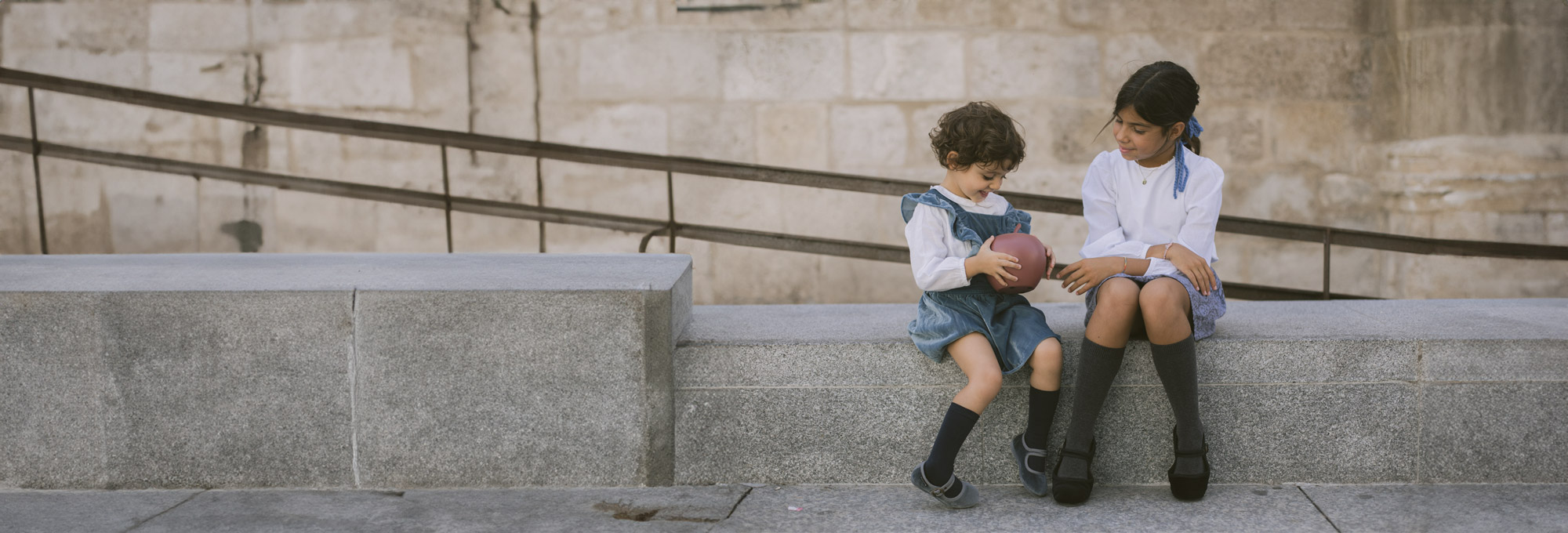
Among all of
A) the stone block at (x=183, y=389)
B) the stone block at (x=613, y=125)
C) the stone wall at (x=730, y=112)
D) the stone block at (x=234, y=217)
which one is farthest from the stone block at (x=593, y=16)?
the stone block at (x=183, y=389)

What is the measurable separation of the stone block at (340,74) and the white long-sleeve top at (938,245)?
15.4 ft

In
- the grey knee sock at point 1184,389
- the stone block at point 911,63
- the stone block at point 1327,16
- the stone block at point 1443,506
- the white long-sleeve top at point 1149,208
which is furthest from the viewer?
the stone block at point 911,63

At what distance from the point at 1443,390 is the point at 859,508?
4.93 feet

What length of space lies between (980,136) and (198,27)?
559 centimetres

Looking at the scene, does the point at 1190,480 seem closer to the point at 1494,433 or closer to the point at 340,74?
the point at 1494,433

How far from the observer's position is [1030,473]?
8.93 ft

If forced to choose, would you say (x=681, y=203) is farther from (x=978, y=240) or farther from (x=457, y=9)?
(x=978, y=240)

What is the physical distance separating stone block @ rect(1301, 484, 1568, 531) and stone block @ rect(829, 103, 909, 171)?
3932mm

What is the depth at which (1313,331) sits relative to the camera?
114 inches

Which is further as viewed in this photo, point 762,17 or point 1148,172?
point 762,17

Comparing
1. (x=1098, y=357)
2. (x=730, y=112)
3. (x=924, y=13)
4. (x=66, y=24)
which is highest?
(x=66, y=24)

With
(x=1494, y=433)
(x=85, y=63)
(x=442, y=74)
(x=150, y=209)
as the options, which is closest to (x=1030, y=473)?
(x=1494, y=433)

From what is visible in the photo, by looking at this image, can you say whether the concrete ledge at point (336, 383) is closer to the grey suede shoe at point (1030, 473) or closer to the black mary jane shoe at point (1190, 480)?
the grey suede shoe at point (1030, 473)

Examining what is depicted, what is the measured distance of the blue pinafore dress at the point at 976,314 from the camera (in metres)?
2.70
